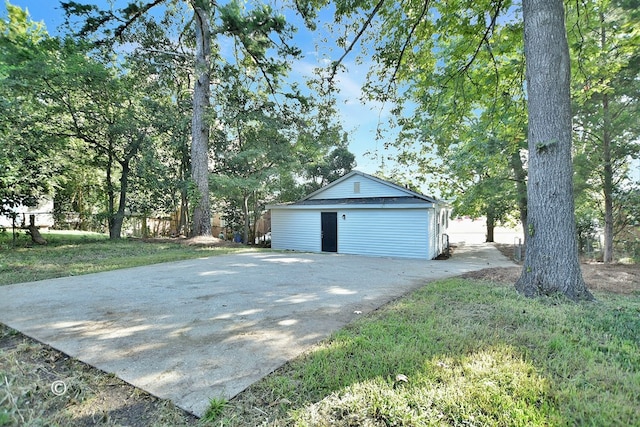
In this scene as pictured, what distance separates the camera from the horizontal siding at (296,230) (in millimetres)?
12766

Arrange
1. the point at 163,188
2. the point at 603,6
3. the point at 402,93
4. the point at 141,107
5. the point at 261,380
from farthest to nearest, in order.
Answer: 1. the point at 163,188
2. the point at 141,107
3. the point at 402,93
4. the point at 603,6
5. the point at 261,380

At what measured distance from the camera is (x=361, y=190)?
12555 millimetres

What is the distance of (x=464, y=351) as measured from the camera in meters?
2.34

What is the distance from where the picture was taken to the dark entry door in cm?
1222

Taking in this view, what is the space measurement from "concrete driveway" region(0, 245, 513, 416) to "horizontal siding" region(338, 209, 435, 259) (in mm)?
4509

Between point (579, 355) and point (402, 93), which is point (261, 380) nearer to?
point (579, 355)

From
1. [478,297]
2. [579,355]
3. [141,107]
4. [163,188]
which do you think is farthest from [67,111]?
[579,355]

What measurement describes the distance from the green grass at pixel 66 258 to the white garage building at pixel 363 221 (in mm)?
3885

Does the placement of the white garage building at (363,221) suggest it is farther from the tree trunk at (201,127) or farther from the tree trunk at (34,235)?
the tree trunk at (34,235)

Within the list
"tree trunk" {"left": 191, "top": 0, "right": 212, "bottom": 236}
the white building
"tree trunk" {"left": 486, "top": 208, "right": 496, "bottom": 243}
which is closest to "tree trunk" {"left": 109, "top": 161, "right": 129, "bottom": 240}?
the white building

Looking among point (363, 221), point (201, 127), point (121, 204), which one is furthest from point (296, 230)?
point (121, 204)

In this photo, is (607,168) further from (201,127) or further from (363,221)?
(201,127)

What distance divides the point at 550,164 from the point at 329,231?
896 cm

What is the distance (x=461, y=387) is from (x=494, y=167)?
10.2 metres
